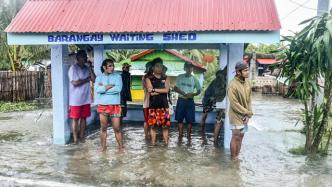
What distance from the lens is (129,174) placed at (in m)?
6.35

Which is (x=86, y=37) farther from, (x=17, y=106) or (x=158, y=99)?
(x=17, y=106)

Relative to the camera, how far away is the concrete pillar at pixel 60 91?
8250 millimetres

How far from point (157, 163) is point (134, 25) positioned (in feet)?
8.41

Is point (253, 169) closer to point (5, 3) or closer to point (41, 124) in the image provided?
point (41, 124)

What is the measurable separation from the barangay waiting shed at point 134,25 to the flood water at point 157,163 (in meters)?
0.75

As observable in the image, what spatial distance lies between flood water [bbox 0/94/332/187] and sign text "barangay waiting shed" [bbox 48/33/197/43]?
2.14 meters

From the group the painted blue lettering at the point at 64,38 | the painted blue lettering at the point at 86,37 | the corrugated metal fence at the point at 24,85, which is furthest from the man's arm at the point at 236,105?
the corrugated metal fence at the point at 24,85

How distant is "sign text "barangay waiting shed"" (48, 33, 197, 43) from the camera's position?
7297 millimetres

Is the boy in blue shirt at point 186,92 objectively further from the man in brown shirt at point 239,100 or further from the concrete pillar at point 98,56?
the concrete pillar at point 98,56

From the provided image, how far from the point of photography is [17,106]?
51.3ft

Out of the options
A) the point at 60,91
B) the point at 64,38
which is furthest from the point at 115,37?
the point at 60,91

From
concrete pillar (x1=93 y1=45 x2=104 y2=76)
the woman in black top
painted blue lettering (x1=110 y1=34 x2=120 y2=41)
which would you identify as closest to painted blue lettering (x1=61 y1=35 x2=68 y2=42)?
painted blue lettering (x1=110 y1=34 x2=120 y2=41)

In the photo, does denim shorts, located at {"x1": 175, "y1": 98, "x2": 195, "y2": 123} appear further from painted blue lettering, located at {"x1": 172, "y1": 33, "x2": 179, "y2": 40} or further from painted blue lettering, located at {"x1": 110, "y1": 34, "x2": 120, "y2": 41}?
painted blue lettering, located at {"x1": 110, "y1": 34, "x2": 120, "y2": 41}

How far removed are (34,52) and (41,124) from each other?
9.65 m
